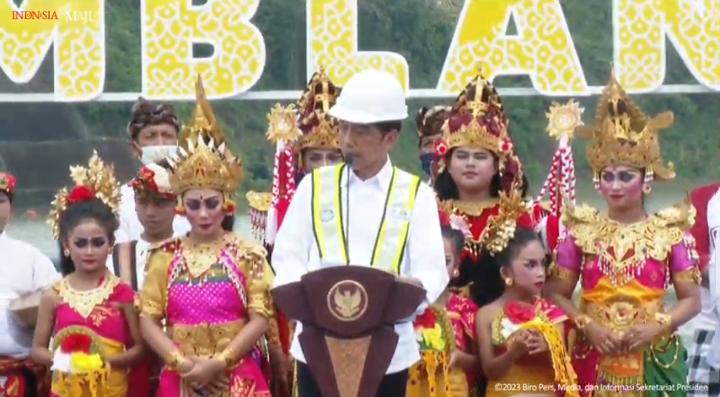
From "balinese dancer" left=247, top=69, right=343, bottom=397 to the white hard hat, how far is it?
1.30 metres

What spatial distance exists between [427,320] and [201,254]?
0.82m

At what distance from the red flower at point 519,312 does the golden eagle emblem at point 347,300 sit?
1177mm

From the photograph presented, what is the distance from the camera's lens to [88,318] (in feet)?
19.3

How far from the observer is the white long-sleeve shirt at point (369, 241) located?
510 centimetres

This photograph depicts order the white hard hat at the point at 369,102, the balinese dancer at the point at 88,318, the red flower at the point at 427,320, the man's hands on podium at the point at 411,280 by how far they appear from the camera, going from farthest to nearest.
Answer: the balinese dancer at the point at 88,318 < the red flower at the point at 427,320 < the white hard hat at the point at 369,102 < the man's hands on podium at the point at 411,280

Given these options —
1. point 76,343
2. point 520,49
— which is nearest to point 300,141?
point 76,343

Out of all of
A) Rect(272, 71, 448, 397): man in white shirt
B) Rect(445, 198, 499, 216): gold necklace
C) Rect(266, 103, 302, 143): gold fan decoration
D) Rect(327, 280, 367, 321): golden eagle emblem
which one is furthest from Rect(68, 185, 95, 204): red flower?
Rect(327, 280, 367, 321): golden eagle emblem

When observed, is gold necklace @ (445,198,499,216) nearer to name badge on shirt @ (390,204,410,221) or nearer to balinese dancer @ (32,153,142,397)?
name badge on shirt @ (390,204,410,221)

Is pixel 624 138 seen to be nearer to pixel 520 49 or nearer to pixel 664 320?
pixel 664 320

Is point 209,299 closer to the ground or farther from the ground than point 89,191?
closer to the ground

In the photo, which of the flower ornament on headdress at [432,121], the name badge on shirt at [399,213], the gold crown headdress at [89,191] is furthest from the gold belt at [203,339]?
the flower ornament on headdress at [432,121]

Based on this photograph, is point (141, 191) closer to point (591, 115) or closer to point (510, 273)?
point (510, 273)

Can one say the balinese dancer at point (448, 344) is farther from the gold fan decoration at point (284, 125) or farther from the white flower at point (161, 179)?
the white flower at point (161, 179)

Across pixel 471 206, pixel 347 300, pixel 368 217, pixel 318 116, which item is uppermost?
pixel 318 116
